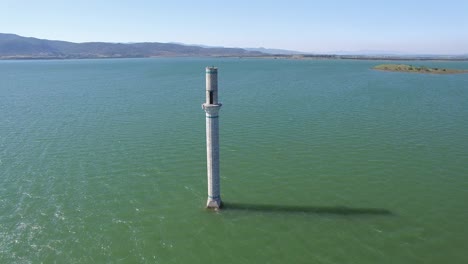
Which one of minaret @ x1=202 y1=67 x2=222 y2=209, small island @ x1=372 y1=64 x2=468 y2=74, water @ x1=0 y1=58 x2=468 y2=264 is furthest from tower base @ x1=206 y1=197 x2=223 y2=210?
small island @ x1=372 y1=64 x2=468 y2=74

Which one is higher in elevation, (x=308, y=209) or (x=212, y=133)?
(x=212, y=133)

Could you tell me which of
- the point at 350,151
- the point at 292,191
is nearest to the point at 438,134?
the point at 350,151

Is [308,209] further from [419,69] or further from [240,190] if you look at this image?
[419,69]

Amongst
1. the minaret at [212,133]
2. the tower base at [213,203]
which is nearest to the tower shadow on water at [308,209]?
the tower base at [213,203]

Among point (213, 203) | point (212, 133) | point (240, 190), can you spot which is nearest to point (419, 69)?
point (240, 190)

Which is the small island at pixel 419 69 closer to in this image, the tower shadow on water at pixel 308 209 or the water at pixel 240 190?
the water at pixel 240 190

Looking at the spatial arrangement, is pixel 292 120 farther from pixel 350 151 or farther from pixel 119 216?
pixel 119 216
